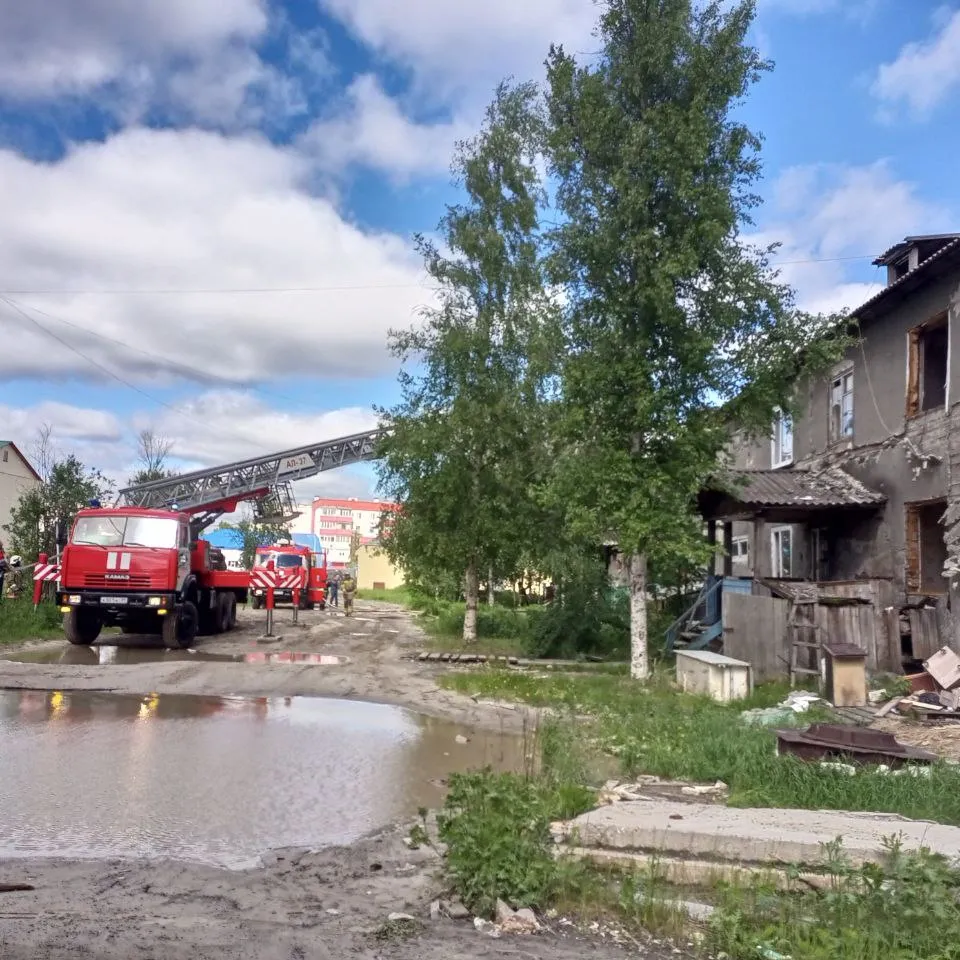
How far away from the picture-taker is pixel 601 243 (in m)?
14.5

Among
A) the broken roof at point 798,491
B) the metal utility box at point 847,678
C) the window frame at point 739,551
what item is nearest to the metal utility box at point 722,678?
the metal utility box at point 847,678

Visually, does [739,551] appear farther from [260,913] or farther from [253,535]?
[253,535]

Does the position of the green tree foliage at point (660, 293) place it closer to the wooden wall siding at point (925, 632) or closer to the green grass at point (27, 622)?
the wooden wall siding at point (925, 632)

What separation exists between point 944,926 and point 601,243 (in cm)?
1186

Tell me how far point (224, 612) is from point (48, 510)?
225 inches

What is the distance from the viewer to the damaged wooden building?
13.1 m

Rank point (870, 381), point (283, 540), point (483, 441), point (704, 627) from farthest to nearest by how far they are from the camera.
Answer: point (283, 540) → point (483, 441) → point (704, 627) → point (870, 381)

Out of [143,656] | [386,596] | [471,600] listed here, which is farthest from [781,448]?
[386,596]

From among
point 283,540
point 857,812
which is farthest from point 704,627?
point 283,540

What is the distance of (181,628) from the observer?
18781 millimetres

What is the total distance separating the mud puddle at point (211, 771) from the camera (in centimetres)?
598

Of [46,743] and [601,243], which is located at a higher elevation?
[601,243]

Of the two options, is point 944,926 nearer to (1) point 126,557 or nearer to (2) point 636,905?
(2) point 636,905

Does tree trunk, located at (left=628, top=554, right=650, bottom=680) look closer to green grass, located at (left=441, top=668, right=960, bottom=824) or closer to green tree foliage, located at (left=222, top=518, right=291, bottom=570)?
green grass, located at (left=441, top=668, right=960, bottom=824)
